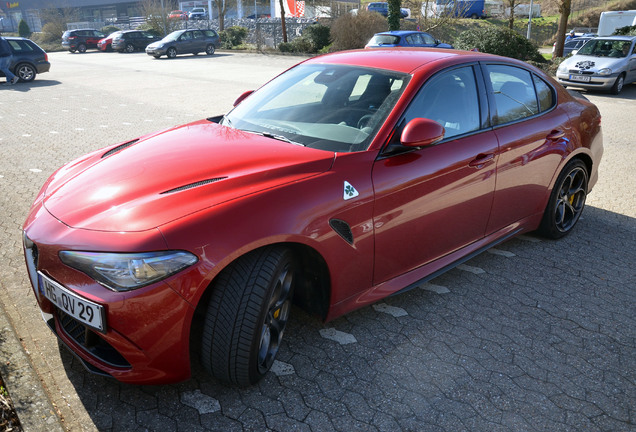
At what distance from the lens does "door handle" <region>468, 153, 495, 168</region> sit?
3.70 metres

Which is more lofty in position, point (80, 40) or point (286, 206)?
point (80, 40)

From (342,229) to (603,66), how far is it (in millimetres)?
14756

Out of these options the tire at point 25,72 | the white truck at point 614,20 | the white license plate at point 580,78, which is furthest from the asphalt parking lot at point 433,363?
the white truck at point 614,20

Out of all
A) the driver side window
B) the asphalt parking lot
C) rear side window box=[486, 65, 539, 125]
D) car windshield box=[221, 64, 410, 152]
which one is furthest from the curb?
rear side window box=[486, 65, 539, 125]

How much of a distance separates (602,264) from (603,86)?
12404 mm

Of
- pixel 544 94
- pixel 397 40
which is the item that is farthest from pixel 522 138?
pixel 397 40

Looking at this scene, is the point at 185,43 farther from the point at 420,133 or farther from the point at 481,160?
the point at 420,133

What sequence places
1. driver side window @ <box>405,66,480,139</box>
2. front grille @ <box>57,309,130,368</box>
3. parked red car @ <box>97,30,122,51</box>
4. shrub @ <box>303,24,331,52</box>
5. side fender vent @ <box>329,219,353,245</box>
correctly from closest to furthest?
1. front grille @ <box>57,309,130,368</box>
2. side fender vent @ <box>329,219,353,245</box>
3. driver side window @ <box>405,66,480,139</box>
4. shrub @ <box>303,24,331,52</box>
5. parked red car @ <box>97,30,122,51</box>

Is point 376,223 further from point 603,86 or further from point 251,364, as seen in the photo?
point 603,86

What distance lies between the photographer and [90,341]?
263 cm

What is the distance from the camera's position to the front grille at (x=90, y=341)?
2.57 meters

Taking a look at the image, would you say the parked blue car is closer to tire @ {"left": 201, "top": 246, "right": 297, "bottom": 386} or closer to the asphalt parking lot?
the asphalt parking lot

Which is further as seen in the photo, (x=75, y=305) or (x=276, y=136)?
(x=276, y=136)

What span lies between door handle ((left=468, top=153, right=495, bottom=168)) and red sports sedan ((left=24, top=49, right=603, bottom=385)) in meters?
0.02
